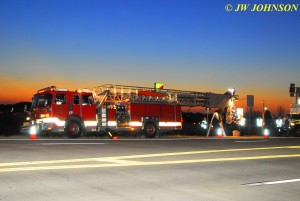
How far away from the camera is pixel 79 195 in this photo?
Answer: 7590mm

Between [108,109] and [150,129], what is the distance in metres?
2.91

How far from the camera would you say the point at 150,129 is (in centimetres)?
2556

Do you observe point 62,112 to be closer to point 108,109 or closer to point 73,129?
point 73,129

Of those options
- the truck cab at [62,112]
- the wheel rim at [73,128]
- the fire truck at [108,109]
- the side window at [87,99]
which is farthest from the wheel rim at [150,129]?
the wheel rim at [73,128]

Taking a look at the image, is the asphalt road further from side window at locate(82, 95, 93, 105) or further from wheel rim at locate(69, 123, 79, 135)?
side window at locate(82, 95, 93, 105)

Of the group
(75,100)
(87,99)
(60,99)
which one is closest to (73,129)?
(75,100)

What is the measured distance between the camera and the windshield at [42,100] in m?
21.8

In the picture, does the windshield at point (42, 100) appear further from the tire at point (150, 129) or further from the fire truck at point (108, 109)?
the tire at point (150, 129)

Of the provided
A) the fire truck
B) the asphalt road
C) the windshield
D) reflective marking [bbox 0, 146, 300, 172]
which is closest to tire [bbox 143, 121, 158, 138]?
the fire truck

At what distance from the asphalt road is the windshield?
723 cm

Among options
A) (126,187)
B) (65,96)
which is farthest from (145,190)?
(65,96)

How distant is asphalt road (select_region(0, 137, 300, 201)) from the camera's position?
25.6 ft

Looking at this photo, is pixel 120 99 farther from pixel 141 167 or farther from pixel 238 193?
pixel 238 193

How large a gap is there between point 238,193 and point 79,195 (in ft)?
9.15
